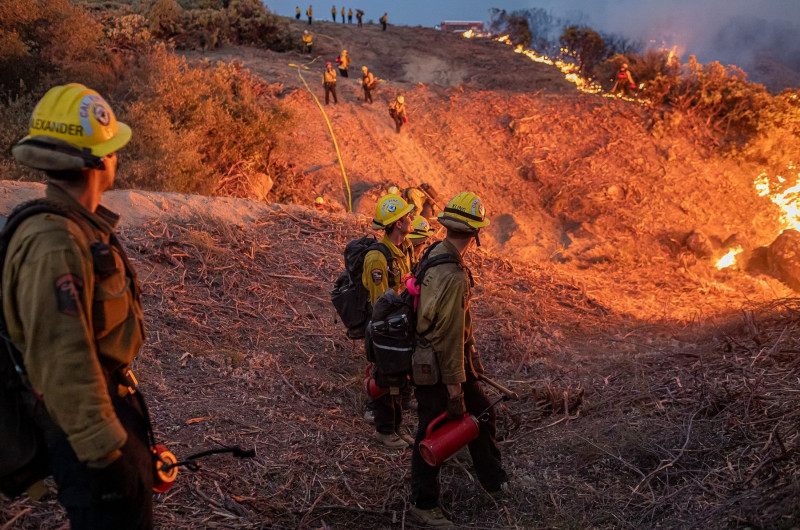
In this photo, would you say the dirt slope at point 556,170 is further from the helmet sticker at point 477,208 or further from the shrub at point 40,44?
the helmet sticker at point 477,208

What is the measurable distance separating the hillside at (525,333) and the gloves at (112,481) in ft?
4.82

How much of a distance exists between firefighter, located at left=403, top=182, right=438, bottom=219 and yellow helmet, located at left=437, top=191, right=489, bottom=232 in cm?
879

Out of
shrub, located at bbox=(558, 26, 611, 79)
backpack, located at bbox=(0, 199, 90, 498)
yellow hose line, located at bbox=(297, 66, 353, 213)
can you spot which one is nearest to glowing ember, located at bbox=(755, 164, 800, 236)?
yellow hose line, located at bbox=(297, 66, 353, 213)

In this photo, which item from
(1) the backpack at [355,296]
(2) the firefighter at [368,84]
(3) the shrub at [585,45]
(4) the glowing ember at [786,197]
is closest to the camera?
(1) the backpack at [355,296]

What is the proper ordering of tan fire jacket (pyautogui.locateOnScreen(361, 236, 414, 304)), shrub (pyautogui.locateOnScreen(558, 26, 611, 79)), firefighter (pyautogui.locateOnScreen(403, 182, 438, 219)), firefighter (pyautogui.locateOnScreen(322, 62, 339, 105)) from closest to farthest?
tan fire jacket (pyautogui.locateOnScreen(361, 236, 414, 304)) → firefighter (pyautogui.locateOnScreen(403, 182, 438, 219)) → firefighter (pyautogui.locateOnScreen(322, 62, 339, 105)) → shrub (pyautogui.locateOnScreen(558, 26, 611, 79))

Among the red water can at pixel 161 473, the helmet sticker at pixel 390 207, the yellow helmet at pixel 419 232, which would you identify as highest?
the helmet sticker at pixel 390 207

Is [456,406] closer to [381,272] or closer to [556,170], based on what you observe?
[381,272]

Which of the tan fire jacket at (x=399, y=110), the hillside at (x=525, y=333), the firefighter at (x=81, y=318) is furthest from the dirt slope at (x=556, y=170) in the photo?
the firefighter at (x=81, y=318)

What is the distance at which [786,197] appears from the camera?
14289mm

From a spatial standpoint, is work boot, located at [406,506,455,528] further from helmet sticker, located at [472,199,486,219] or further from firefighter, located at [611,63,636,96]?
firefighter, located at [611,63,636,96]

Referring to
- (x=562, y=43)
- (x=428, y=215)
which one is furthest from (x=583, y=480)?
(x=562, y=43)

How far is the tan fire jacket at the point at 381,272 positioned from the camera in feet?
15.6

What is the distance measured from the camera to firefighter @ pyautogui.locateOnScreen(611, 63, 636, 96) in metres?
18.1

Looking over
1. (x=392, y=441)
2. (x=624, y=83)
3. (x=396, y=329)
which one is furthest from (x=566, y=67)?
(x=396, y=329)
